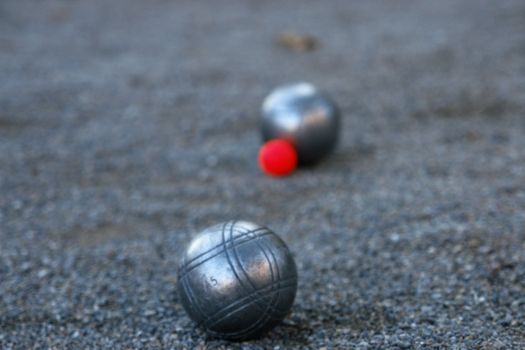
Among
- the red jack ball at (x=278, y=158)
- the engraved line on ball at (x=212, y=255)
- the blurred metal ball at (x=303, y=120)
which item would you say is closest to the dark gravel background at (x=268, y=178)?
the red jack ball at (x=278, y=158)

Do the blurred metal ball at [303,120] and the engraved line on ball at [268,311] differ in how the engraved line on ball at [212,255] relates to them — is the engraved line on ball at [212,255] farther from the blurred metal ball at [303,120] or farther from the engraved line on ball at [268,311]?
the blurred metal ball at [303,120]

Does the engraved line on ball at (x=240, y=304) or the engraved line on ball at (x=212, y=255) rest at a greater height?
the engraved line on ball at (x=212, y=255)

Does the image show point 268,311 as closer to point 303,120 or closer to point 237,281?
point 237,281

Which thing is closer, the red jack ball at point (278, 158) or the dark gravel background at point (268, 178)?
the dark gravel background at point (268, 178)

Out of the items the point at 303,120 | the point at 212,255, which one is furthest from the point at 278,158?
the point at 212,255

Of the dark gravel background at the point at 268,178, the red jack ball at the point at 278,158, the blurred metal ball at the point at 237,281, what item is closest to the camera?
the blurred metal ball at the point at 237,281

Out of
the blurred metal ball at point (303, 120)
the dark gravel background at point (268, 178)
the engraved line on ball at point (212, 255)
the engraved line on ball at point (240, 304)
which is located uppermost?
the engraved line on ball at point (212, 255)

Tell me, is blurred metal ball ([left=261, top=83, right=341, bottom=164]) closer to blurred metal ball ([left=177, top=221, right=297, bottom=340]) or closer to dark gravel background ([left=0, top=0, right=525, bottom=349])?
dark gravel background ([left=0, top=0, right=525, bottom=349])
